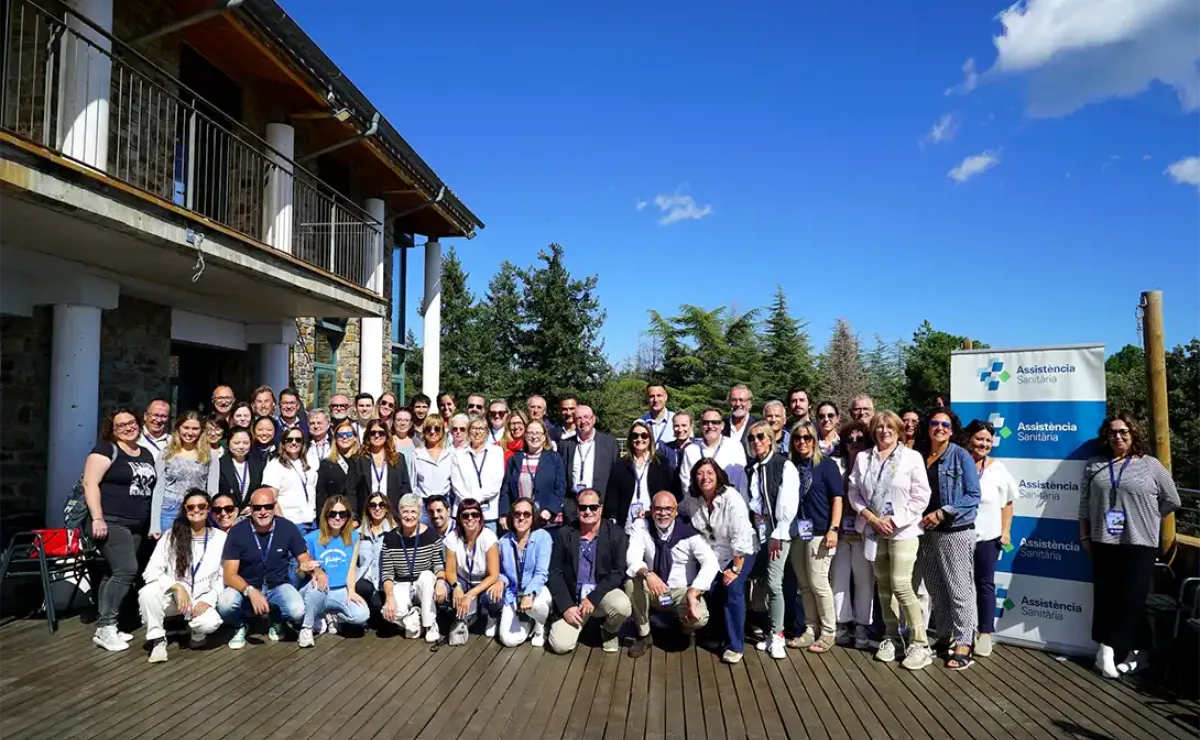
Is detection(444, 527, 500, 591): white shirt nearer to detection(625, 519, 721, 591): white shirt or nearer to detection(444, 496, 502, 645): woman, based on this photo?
detection(444, 496, 502, 645): woman

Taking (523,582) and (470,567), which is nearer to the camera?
(523,582)

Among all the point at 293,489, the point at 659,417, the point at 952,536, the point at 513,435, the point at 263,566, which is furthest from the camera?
the point at 513,435

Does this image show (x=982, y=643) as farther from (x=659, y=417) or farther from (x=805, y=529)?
(x=659, y=417)

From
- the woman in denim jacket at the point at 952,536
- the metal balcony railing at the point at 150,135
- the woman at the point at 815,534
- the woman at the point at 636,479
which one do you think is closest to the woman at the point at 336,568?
the woman at the point at 636,479

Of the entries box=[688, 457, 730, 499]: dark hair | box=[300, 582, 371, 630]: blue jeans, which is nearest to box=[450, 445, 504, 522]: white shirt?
box=[300, 582, 371, 630]: blue jeans

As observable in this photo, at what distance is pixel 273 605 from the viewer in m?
5.13

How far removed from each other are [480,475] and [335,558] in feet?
Result: 3.94

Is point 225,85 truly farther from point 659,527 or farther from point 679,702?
point 679,702

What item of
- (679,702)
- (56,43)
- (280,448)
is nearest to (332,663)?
(280,448)

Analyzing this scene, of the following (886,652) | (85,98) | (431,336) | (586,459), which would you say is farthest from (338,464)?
(431,336)

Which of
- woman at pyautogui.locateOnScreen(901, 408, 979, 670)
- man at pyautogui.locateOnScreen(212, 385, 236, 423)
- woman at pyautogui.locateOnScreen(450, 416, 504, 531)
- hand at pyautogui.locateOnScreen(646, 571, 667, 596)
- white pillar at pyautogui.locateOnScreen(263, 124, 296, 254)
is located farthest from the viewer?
white pillar at pyautogui.locateOnScreen(263, 124, 296, 254)

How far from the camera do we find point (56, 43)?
6023 mm

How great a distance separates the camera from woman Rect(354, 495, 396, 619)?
17.7 ft

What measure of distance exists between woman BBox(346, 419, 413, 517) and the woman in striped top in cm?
55
